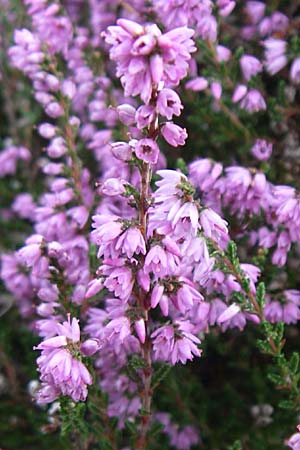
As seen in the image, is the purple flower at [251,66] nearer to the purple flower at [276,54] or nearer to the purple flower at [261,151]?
the purple flower at [276,54]

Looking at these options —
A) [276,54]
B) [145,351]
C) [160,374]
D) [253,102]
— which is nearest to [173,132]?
[145,351]

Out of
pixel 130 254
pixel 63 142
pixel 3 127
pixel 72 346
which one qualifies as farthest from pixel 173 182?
pixel 3 127

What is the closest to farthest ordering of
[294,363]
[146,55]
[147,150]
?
[146,55], [147,150], [294,363]

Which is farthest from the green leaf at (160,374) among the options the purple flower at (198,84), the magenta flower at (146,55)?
the purple flower at (198,84)

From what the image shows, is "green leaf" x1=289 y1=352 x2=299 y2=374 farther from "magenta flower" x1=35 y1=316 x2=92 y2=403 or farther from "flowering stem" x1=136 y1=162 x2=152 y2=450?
"magenta flower" x1=35 y1=316 x2=92 y2=403

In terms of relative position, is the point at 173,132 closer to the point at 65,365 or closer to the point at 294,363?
the point at 65,365

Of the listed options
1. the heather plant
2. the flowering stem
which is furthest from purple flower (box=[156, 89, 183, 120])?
the flowering stem

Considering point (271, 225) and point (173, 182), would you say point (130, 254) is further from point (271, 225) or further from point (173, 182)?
point (271, 225)
